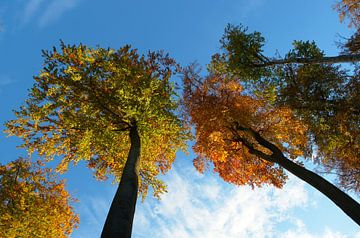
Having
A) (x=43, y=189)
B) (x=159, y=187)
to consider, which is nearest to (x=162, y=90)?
(x=159, y=187)

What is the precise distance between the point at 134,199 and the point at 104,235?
1814 millimetres

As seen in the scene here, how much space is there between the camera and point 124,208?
681 cm

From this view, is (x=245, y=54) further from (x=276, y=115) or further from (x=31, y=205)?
(x=31, y=205)

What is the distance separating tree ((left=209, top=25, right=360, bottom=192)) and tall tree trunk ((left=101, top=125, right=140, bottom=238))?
23.3 ft

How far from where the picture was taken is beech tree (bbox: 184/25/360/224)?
38.3 ft

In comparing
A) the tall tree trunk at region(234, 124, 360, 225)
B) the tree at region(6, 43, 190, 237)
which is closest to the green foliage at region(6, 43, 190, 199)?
the tree at region(6, 43, 190, 237)

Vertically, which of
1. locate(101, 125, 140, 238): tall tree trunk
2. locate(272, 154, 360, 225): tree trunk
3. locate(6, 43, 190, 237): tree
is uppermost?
locate(6, 43, 190, 237): tree

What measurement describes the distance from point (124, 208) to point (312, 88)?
31.8ft

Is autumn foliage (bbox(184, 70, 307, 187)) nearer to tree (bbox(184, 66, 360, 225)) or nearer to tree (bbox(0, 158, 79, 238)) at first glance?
tree (bbox(184, 66, 360, 225))

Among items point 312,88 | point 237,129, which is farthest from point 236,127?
point 312,88

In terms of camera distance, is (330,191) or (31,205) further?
(31,205)

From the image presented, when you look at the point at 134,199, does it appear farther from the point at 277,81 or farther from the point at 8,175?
the point at 8,175

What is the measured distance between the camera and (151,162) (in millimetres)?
15797

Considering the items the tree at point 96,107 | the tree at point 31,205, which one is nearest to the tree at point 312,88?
the tree at point 96,107
